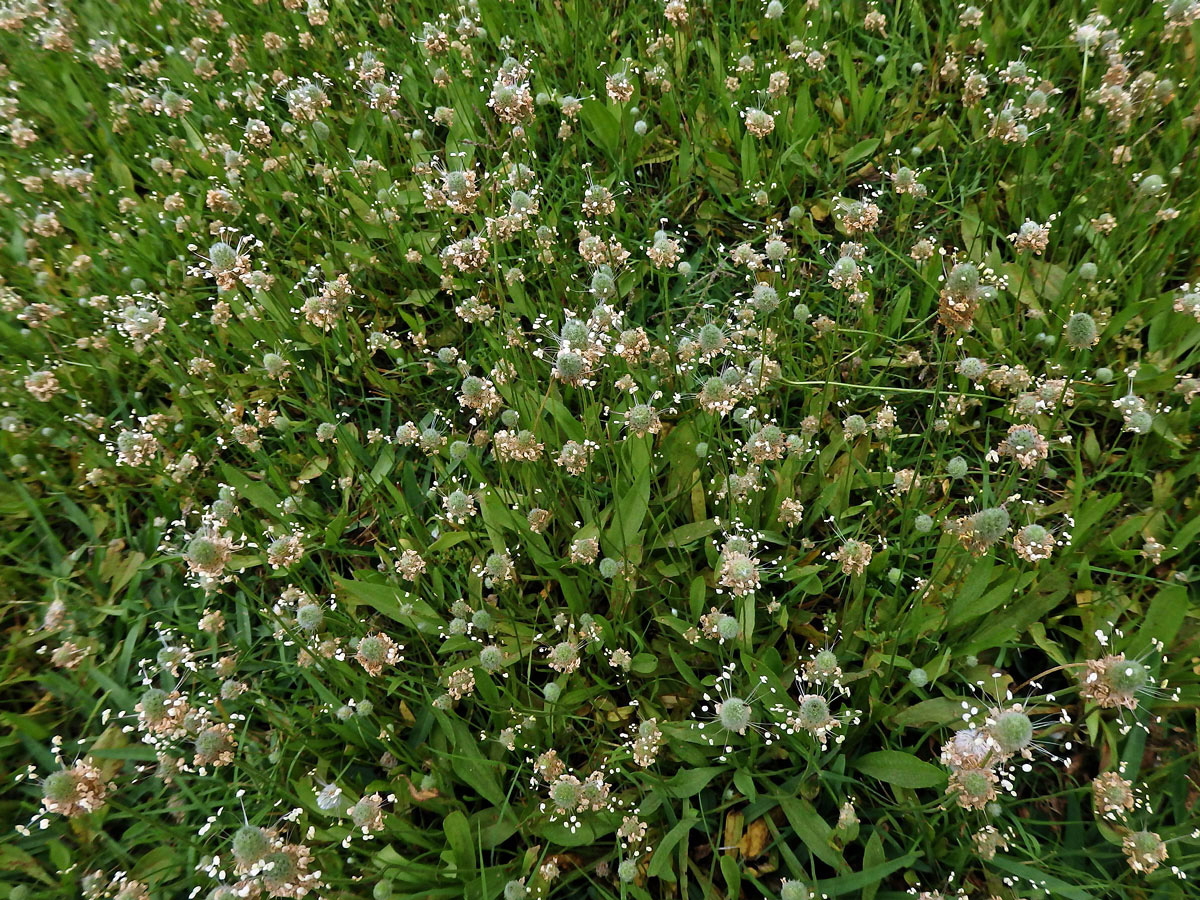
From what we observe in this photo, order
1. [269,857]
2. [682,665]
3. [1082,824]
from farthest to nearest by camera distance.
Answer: [682,665]
[1082,824]
[269,857]

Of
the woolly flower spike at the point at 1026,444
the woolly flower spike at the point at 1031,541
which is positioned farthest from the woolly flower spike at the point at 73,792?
the woolly flower spike at the point at 1026,444

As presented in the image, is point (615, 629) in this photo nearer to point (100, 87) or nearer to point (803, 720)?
point (803, 720)

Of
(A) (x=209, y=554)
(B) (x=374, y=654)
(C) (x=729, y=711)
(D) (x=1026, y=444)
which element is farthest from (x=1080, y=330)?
(A) (x=209, y=554)

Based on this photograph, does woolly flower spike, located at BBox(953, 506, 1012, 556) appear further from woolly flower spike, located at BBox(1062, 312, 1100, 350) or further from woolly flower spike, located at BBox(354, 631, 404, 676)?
woolly flower spike, located at BBox(354, 631, 404, 676)

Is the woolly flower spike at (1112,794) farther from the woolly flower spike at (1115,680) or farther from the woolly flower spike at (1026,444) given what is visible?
the woolly flower spike at (1026,444)

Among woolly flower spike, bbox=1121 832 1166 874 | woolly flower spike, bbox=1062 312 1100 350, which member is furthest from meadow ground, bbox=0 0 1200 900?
woolly flower spike, bbox=1062 312 1100 350

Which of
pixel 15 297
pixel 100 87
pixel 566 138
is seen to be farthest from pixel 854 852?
pixel 100 87
